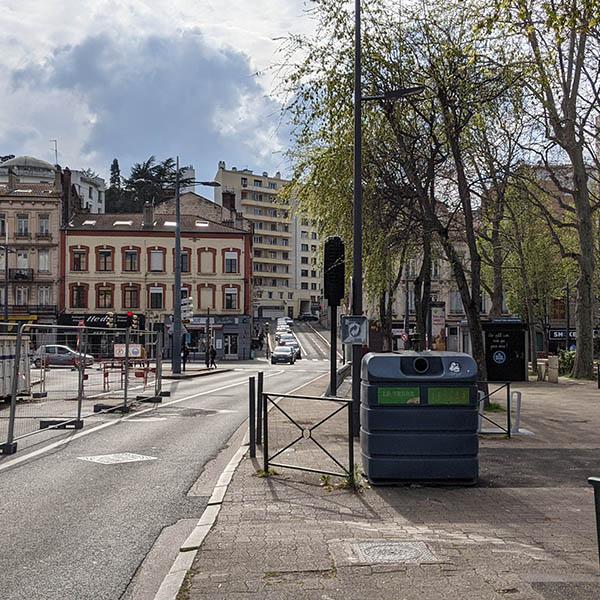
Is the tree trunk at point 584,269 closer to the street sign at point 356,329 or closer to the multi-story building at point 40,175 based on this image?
the street sign at point 356,329

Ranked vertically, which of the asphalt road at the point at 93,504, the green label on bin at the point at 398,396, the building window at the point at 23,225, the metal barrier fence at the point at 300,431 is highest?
the building window at the point at 23,225

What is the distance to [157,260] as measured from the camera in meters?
68.1

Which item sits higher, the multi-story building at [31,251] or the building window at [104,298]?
the multi-story building at [31,251]

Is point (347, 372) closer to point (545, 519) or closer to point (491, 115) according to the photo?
point (491, 115)

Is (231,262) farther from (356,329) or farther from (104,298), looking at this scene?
(356,329)

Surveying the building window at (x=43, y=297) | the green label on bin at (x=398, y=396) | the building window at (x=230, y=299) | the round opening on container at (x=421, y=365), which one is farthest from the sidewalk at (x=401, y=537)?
the building window at (x=43, y=297)

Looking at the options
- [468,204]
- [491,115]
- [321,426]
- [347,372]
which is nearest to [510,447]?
[321,426]

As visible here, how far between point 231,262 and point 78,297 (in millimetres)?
12421

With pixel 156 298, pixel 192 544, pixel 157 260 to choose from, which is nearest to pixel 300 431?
pixel 192 544

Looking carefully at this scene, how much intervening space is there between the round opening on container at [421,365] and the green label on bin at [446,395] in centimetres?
25

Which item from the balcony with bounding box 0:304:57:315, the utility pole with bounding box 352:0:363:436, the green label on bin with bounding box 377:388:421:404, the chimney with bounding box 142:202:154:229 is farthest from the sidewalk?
the chimney with bounding box 142:202:154:229

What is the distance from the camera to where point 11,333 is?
1551 cm

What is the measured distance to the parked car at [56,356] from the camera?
15.7 metres

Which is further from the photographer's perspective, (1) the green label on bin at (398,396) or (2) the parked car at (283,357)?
(2) the parked car at (283,357)
